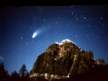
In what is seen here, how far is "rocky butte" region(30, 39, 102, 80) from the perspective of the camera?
283 cm

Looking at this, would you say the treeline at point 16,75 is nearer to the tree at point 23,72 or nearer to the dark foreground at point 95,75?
the tree at point 23,72

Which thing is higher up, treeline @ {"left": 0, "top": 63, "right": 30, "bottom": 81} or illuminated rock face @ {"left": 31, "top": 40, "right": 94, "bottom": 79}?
illuminated rock face @ {"left": 31, "top": 40, "right": 94, "bottom": 79}

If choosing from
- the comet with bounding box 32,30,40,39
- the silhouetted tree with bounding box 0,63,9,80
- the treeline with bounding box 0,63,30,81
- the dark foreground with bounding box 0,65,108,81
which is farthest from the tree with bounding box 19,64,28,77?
the dark foreground with bounding box 0,65,108,81

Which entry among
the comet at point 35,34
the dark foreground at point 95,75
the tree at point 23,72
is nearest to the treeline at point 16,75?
the tree at point 23,72

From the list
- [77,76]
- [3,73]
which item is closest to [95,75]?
[77,76]

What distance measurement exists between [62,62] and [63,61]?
0.04 feet

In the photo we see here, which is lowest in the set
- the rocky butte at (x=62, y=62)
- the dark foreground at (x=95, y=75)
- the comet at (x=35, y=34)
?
the dark foreground at (x=95, y=75)

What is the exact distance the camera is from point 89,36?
2.88 m

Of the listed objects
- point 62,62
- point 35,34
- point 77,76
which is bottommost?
point 77,76

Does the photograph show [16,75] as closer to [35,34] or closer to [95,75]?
[35,34]

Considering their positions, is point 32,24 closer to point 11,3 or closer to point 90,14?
point 11,3

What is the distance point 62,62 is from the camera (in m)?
2.85

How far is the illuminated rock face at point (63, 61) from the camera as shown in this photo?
2834mm

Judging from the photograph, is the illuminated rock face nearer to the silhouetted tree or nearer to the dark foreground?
the dark foreground
